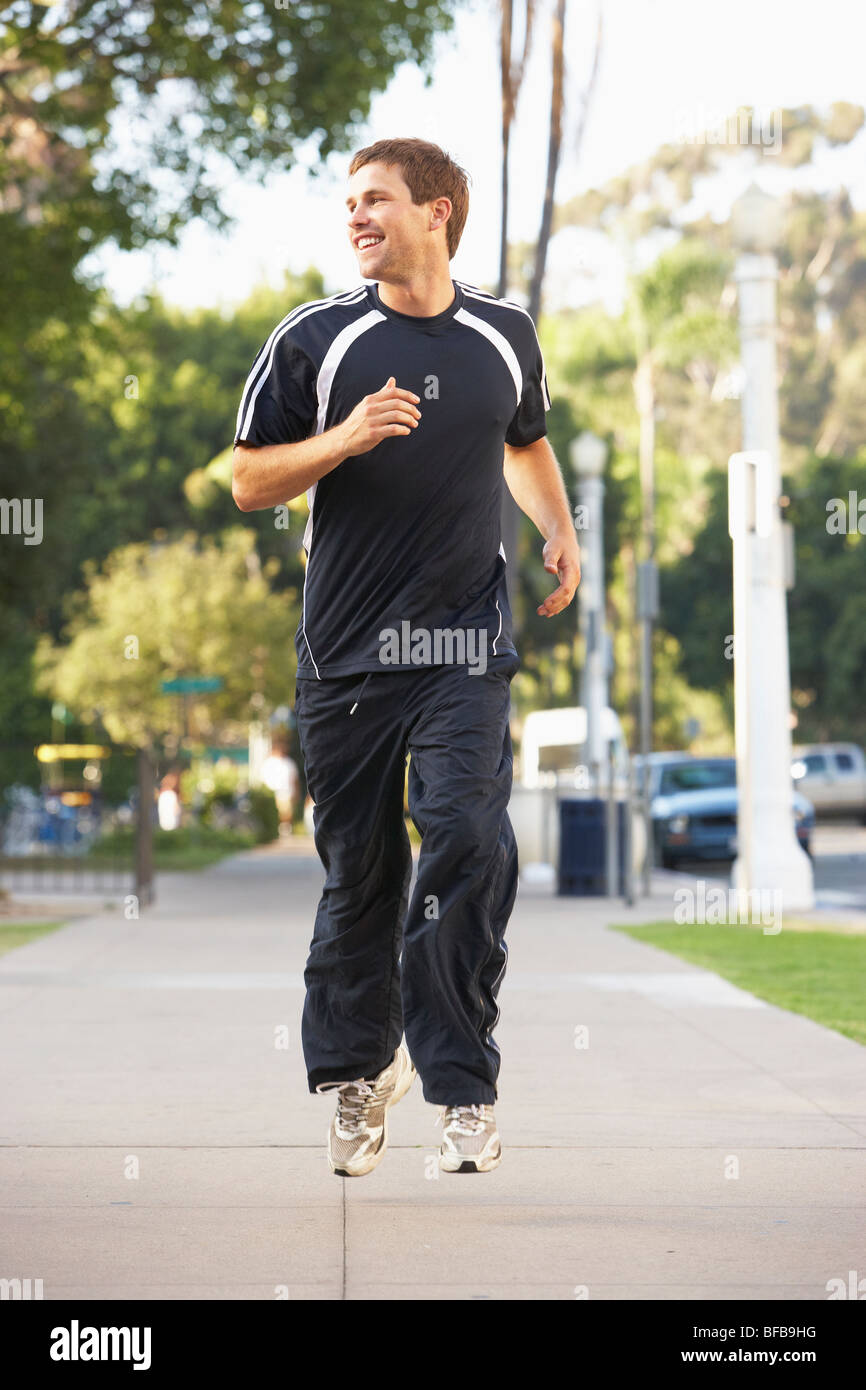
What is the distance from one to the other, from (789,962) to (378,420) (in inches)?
267

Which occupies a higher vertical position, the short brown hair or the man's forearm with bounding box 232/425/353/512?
the short brown hair

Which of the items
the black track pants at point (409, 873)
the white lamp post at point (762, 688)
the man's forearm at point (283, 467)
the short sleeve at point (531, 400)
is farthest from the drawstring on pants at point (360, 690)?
the white lamp post at point (762, 688)

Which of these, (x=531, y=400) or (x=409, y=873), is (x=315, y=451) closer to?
(x=531, y=400)

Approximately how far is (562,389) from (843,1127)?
51863mm

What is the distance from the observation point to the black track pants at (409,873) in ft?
13.7

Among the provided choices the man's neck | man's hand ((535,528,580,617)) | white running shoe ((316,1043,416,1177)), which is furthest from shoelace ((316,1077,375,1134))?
the man's neck

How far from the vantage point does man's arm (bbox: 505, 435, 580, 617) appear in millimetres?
4562

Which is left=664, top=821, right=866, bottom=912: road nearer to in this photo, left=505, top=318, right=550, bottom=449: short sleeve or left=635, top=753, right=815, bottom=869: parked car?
left=635, top=753, right=815, bottom=869: parked car

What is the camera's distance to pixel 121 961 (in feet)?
34.6

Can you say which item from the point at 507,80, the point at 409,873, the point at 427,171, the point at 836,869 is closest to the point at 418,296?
the point at 427,171

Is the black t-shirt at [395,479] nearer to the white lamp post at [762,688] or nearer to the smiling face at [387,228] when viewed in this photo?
the smiling face at [387,228]

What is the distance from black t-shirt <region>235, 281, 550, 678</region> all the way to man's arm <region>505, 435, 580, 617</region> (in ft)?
0.89
